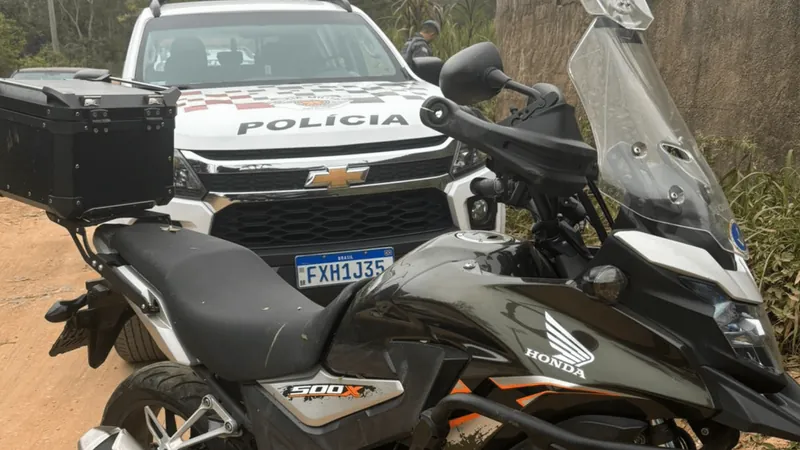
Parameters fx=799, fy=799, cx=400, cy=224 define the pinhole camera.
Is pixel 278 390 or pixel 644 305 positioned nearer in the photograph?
pixel 644 305

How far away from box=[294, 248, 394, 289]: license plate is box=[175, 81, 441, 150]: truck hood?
22.7 inches

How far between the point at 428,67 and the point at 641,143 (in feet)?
12.7

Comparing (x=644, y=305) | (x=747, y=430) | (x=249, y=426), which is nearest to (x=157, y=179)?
(x=249, y=426)

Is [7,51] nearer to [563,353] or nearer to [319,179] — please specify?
[319,179]

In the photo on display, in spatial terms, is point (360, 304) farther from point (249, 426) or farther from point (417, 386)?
point (249, 426)

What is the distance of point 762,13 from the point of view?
491cm

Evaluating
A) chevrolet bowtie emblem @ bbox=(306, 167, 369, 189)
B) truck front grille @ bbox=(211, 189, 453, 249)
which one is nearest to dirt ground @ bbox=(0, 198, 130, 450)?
truck front grille @ bbox=(211, 189, 453, 249)

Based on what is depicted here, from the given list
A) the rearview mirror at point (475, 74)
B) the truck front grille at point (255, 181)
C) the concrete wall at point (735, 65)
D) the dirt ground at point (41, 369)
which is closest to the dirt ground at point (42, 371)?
the dirt ground at point (41, 369)

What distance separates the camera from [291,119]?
4.16 metres

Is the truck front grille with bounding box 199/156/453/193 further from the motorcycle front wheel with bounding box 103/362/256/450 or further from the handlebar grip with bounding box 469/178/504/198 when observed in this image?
the handlebar grip with bounding box 469/178/504/198

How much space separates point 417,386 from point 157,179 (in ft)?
5.04

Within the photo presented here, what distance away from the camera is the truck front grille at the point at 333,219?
13.0ft

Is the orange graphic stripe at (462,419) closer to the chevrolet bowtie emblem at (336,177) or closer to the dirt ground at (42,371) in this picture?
the dirt ground at (42,371)

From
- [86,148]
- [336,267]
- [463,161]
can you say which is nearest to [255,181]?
[336,267]
